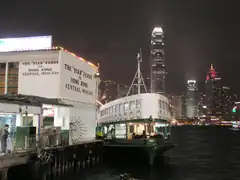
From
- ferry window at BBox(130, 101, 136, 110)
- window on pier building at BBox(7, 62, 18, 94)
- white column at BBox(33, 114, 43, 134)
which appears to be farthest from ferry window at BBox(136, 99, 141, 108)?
white column at BBox(33, 114, 43, 134)

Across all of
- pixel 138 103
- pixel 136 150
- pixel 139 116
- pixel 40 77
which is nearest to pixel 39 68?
pixel 40 77

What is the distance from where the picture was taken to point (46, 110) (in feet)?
103

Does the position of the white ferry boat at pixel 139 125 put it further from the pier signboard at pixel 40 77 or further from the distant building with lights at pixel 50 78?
the pier signboard at pixel 40 77

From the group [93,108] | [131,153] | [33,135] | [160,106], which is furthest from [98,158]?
[33,135]

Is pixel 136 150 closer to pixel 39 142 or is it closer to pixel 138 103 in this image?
pixel 138 103

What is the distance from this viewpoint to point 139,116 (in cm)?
3628

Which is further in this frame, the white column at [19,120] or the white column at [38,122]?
the white column at [38,122]

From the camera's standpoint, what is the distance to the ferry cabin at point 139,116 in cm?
3588

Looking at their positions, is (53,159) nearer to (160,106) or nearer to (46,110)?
(46,110)

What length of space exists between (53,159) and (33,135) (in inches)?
146

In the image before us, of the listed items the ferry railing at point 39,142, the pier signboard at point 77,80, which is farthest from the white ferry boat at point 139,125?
the ferry railing at point 39,142

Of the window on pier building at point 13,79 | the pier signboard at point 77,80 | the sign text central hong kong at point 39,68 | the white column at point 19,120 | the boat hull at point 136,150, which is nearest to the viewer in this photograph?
the white column at point 19,120

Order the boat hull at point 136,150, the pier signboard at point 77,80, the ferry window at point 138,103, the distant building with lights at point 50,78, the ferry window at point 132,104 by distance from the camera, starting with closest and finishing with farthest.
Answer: the distant building with lights at point 50,78, the pier signboard at point 77,80, the boat hull at point 136,150, the ferry window at point 138,103, the ferry window at point 132,104

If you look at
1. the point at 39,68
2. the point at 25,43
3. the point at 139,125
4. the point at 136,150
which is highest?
the point at 25,43
